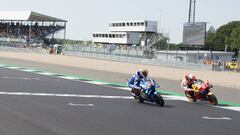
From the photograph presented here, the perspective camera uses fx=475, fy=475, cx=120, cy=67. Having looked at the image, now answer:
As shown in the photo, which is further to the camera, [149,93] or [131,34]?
[131,34]

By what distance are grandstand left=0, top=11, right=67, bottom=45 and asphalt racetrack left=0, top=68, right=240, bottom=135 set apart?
64.6 m

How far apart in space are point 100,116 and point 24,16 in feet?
245

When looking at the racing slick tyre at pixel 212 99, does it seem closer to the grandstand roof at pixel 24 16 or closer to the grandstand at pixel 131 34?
the grandstand roof at pixel 24 16

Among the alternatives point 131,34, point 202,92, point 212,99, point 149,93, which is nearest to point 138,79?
point 149,93

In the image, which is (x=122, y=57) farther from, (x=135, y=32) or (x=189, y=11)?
(x=135, y=32)

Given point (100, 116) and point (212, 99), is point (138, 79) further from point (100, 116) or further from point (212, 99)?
point (100, 116)

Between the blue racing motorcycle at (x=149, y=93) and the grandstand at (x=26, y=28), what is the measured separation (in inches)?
2548

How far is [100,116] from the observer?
36.2 feet

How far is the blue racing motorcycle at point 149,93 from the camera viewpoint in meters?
14.6

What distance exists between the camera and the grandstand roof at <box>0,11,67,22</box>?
81.1 metres

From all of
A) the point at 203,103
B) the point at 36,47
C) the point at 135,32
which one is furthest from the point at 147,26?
the point at 203,103

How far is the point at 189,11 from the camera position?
56.3 metres

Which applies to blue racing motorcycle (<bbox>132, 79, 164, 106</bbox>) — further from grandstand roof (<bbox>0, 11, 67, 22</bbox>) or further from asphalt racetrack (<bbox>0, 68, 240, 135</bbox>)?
grandstand roof (<bbox>0, 11, 67, 22</bbox>)

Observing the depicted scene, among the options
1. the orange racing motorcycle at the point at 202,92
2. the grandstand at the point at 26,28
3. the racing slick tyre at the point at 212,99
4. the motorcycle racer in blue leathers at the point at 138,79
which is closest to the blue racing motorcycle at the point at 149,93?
the motorcycle racer in blue leathers at the point at 138,79
